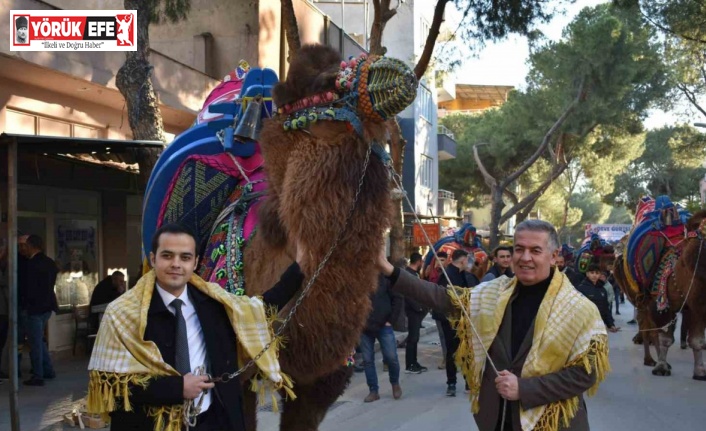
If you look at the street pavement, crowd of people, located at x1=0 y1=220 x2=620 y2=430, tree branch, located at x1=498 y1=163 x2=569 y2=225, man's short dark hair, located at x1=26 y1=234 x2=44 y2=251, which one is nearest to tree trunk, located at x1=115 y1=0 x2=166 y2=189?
man's short dark hair, located at x1=26 y1=234 x2=44 y2=251

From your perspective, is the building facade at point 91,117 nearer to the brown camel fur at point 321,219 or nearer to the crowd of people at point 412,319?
the crowd of people at point 412,319

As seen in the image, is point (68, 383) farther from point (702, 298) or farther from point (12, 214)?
point (702, 298)

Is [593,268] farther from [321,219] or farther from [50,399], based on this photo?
[321,219]

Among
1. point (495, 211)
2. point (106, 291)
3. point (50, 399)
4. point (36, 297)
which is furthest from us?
point (495, 211)

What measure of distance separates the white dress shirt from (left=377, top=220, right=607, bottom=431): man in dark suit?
1.24 metres

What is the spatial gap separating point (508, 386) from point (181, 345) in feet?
4.47

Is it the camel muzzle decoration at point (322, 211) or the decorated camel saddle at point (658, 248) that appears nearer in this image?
the camel muzzle decoration at point (322, 211)

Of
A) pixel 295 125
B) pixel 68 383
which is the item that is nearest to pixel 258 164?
pixel 295 125

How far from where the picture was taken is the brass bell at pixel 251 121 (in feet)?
17.4

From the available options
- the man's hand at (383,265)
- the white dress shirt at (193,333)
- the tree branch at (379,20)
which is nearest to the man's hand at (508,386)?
the man's hand at (383,265)

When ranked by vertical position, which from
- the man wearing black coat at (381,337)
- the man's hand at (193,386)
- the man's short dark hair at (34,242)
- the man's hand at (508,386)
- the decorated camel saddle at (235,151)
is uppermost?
the decorated camel saddle at (235,151)

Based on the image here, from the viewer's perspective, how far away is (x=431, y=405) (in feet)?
31.5

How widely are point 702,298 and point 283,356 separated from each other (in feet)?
27.4

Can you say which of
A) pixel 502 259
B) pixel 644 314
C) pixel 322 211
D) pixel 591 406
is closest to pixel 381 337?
pixel 502 259
